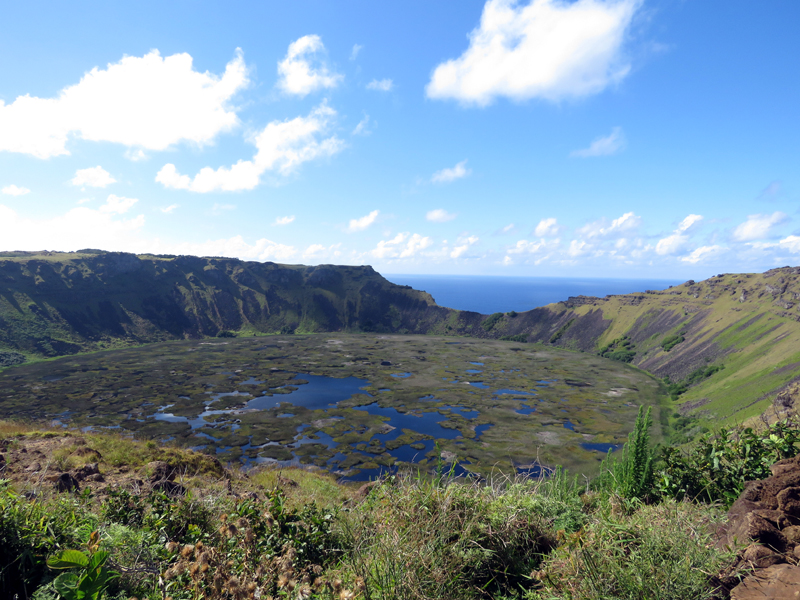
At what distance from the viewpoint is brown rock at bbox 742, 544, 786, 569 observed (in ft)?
13.5

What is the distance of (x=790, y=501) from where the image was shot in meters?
5.14

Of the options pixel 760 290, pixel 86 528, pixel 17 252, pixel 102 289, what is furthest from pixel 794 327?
pixel 17 252

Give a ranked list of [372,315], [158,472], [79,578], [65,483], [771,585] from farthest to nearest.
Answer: [372,315]
[158,472]
[65,483]
[771,585]
[79,578]

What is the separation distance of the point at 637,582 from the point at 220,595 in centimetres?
469

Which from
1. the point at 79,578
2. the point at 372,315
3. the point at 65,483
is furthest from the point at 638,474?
the point at 372,315

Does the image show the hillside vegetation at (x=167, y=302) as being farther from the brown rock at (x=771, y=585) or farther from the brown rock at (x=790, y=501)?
the brown rock at (x=790, y=501)

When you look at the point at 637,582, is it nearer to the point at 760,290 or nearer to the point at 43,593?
the point at 43,593

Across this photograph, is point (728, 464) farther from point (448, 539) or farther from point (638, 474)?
point (448, 539)

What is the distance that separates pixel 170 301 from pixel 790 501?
181069mm

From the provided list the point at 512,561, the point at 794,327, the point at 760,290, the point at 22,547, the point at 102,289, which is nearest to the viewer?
the point at 22,547

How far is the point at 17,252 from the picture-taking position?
148625 millimetres

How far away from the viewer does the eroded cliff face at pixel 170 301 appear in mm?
114750

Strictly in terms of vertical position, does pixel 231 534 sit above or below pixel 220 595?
below

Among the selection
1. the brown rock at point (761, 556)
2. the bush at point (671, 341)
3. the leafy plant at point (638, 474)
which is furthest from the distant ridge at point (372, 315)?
the brown rock at point (761, 556)
